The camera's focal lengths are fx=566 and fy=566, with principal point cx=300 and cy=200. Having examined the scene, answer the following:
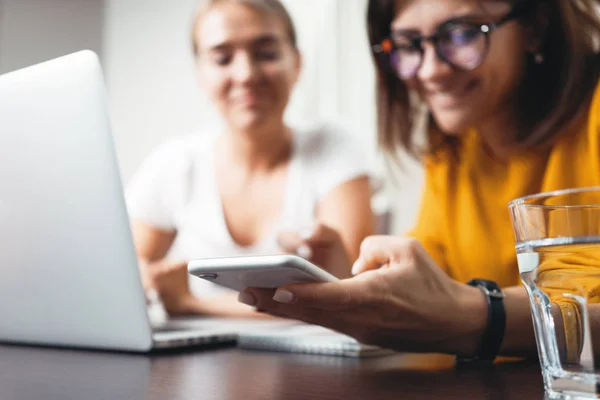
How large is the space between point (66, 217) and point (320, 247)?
603 mm

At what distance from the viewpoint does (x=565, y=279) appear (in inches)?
12.8

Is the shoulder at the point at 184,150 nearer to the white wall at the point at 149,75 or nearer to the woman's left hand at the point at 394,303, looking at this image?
the white wall at the point at 149,75

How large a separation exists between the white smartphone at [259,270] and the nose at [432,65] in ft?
2.40

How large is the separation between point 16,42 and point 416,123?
174 centimetres

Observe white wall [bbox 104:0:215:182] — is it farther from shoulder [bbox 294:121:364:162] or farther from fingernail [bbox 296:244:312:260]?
fingernail [bbox 296:244:312:260]

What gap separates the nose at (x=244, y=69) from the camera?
147 centimetres

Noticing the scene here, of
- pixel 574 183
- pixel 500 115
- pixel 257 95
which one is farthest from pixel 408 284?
pixel 257 95

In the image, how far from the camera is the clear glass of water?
29 cm

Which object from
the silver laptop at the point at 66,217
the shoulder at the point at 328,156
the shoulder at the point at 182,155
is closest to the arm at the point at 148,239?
the shoulder at the point at 182,155

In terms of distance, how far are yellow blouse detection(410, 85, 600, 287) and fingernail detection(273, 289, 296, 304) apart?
700 millimetres

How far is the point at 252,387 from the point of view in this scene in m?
0.36

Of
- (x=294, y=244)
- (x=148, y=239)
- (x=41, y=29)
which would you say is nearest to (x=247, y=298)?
(x=294, y=244)

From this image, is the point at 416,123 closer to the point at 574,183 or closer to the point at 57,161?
the point at 574,183

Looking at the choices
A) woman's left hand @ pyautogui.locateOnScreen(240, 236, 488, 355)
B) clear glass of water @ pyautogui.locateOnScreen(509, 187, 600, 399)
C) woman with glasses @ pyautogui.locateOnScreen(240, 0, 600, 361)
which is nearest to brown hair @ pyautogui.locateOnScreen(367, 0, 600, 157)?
woman with glasses @ pyautogui.locateOnScreen(240, 0, 600, 361)
